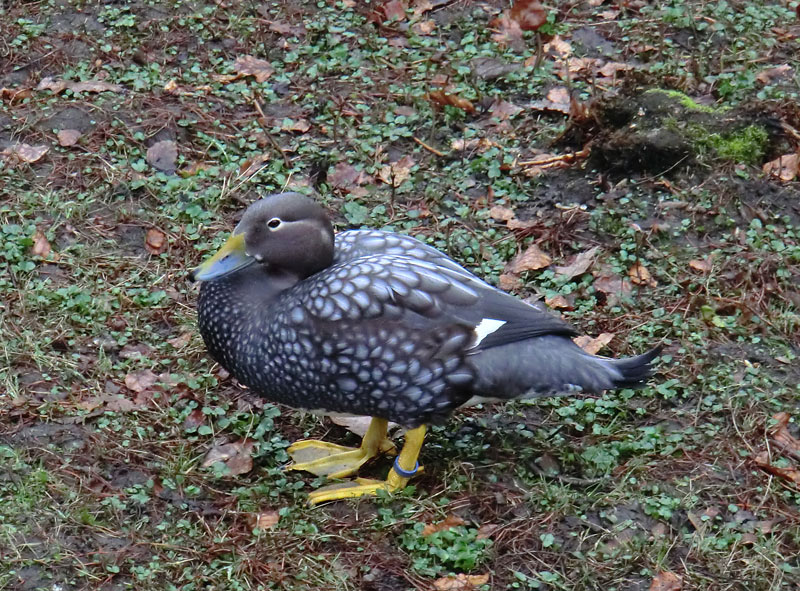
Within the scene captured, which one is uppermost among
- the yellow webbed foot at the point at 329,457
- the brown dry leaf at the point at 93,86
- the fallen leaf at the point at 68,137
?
the brown dry leaf at the point at 93,86

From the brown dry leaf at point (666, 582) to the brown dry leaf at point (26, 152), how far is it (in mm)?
3896

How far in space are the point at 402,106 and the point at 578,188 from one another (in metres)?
1.26

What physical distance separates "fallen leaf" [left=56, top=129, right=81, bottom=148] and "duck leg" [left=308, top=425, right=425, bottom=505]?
2810 mm

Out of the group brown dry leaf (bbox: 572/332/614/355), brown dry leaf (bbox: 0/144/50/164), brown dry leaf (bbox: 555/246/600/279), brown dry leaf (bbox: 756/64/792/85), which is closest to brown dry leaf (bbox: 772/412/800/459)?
brown dry leaf (bbox: 572/332/614/355)

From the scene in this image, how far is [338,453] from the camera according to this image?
4.14m

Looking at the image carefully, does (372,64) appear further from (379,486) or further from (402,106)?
(379,486)

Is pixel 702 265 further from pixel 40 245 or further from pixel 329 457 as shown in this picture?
pixel 40 245

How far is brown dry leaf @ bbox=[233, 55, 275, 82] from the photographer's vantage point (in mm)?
6328

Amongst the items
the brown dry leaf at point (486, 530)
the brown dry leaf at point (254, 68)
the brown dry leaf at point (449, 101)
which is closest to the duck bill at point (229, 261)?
the brown dry leaf at point (486, 530)

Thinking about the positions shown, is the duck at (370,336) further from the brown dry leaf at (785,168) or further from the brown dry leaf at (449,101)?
the brown dry leaf at (449,101)

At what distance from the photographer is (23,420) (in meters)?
4.15

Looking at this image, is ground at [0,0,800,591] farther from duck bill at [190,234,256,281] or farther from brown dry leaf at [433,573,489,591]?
duck bill at [190,234,256,281]

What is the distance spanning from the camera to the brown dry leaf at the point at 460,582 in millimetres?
3527

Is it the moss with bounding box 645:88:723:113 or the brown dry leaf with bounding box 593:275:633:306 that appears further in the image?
the moss with bounding box 645:88:723:113
